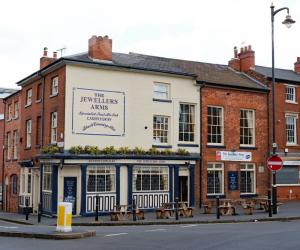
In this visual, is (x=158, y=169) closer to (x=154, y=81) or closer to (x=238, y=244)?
(x=154, y=81)

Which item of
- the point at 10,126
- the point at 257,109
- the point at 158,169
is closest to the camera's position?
the point at 158,169

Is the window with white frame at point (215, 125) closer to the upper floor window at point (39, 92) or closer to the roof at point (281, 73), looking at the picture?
the roof at point (281, 73)

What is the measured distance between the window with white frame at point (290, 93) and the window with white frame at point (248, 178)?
576cm

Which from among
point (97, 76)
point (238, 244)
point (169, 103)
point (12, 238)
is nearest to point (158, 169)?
point (169, 103)

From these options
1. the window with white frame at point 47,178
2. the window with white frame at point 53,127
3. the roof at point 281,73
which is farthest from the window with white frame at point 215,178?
the window with white frame at point 47,178

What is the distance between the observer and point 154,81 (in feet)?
93.0

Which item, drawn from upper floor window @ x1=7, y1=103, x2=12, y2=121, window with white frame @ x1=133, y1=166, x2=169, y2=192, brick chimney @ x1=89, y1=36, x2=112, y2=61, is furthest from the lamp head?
upper floor window @ x1=7, y1=103, x2=12, y2=121

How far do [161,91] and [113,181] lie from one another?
619cm

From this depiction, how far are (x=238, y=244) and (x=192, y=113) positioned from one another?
56.0 ft

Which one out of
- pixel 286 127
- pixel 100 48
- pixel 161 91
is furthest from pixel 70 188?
pixel 286 127

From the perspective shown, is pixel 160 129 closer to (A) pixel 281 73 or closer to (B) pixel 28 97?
(B) pixel 28 97

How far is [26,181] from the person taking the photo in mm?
31266

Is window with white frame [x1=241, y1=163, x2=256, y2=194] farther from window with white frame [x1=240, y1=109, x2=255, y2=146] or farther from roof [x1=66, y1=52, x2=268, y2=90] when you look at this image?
roof [x1=66, y1=52, x2=268, y2=90]

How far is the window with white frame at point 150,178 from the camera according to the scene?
2712cm
